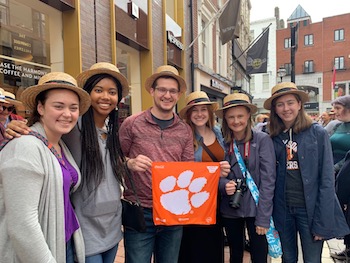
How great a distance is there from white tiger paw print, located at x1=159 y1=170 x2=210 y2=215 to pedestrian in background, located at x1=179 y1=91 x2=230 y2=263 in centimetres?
57

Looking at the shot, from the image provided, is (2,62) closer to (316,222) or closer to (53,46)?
(53,46)

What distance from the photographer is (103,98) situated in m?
1.97

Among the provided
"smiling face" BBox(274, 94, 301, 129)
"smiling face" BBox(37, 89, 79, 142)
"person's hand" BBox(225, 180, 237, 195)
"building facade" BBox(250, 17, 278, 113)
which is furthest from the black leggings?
"building facade" BBox(250, 17, 278, 113)

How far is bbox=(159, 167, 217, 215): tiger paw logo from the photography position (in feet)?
7.25

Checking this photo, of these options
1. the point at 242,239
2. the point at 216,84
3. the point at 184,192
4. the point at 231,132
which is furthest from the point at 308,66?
the point at 184,192

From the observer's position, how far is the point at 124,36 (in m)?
6.51

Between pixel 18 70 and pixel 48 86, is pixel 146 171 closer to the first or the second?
pixel 48 86

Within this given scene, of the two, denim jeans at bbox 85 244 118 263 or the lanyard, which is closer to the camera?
denim jeans at bbox 85 244 118 263

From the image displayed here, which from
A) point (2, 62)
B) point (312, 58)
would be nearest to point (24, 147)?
point (2, 62)

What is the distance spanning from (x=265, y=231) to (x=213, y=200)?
561mm

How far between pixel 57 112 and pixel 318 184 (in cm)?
224

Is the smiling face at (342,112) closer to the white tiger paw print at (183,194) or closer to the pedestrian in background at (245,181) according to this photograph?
the pedestrian in background at (245,181)

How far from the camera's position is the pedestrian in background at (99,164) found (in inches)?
70.4

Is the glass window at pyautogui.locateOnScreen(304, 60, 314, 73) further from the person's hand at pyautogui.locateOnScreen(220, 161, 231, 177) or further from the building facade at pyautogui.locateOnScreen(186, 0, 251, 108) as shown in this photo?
the person's hand at pyautogui.locateOnScreen(220, 161, 231, 177)
